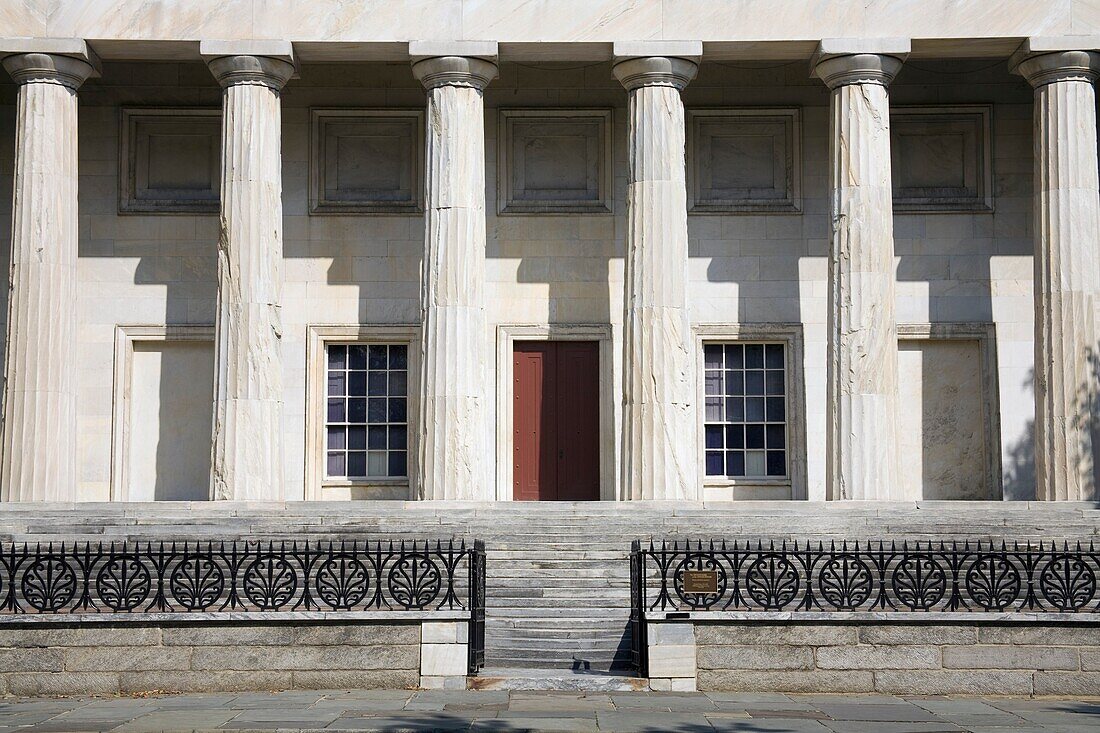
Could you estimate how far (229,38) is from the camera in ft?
81.4

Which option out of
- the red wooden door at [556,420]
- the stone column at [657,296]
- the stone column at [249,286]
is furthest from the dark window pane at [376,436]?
the stone column at [657,296]

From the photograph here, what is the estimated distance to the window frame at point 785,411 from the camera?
91.4ft

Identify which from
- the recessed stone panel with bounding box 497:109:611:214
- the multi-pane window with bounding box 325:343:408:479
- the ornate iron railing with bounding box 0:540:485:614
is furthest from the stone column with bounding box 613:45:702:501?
the ornate iron railing with bounding box 0:540:485:614

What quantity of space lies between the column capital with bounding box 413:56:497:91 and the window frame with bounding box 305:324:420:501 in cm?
534

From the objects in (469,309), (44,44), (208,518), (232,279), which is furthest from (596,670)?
(44,44)

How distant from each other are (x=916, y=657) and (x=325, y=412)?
52.7ft

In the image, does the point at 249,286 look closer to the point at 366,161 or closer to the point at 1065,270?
the point at 366,161

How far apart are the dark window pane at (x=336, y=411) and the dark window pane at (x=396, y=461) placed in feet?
4.12

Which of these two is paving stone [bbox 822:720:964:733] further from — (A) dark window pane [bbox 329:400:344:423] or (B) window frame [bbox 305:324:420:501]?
(A) dark window pane [bbox 329:400:344:423]

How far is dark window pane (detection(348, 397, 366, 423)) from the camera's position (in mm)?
28281

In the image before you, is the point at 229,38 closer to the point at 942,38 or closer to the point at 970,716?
the point at 942,38

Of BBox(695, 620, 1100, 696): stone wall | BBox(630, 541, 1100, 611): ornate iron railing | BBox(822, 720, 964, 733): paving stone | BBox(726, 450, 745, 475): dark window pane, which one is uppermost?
BBox(726, 450, 745, 475): dark window pane

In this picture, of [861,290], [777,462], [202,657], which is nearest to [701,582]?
[202,657]

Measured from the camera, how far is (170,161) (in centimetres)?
2847
